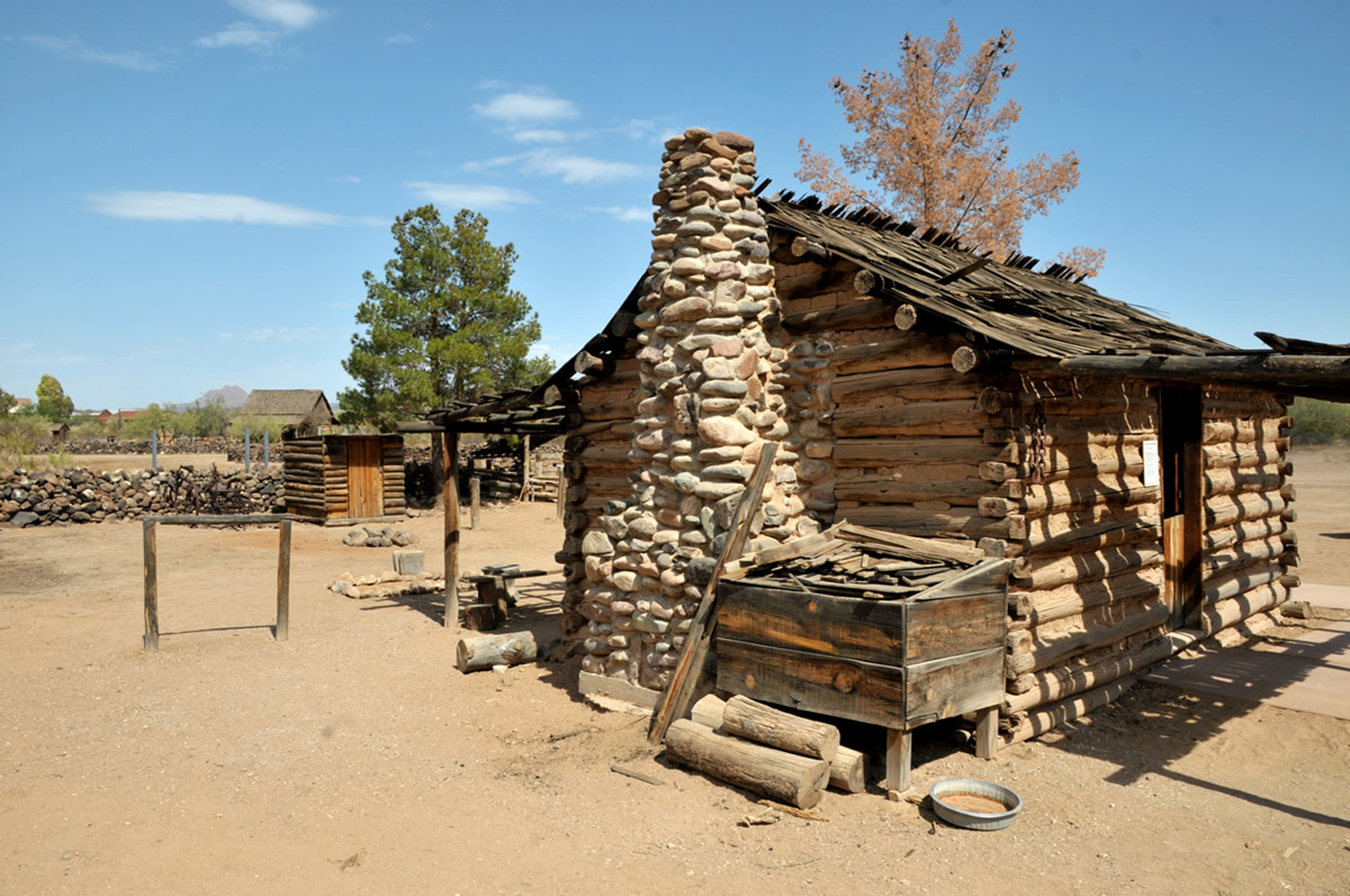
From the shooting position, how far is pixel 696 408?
7.89 m

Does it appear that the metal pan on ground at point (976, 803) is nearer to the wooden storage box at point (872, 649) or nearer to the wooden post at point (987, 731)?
the wooden storage box at point (872, 649)

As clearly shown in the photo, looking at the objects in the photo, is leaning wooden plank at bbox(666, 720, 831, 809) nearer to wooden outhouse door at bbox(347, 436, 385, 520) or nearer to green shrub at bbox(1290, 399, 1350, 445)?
wooden outhouse door at bbox(347, 436, 385, 520)

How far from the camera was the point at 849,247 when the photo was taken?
782 cm

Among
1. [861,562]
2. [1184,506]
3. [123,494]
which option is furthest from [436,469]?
[861,562]

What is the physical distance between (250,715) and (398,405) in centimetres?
2008

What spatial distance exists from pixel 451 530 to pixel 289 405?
56488 mm

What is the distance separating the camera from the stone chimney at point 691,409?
25.7ft

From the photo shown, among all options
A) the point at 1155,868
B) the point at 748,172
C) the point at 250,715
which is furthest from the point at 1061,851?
the point at 250,715

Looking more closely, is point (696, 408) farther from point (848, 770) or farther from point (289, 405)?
point (289, 405)

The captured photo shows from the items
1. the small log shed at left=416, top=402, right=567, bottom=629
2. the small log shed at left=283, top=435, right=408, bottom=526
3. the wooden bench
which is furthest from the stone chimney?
the small log shed at left=283, top=435, right=408, bottom=526

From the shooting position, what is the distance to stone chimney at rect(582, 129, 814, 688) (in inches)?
308

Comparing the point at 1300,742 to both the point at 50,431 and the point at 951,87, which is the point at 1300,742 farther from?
the point at 50,431

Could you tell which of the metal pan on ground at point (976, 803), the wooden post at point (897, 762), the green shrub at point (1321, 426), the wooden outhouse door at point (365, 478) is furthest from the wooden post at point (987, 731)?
the green shrub at point (1321, 426)

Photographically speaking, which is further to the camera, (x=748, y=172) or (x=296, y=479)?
(x=296, y=479)
